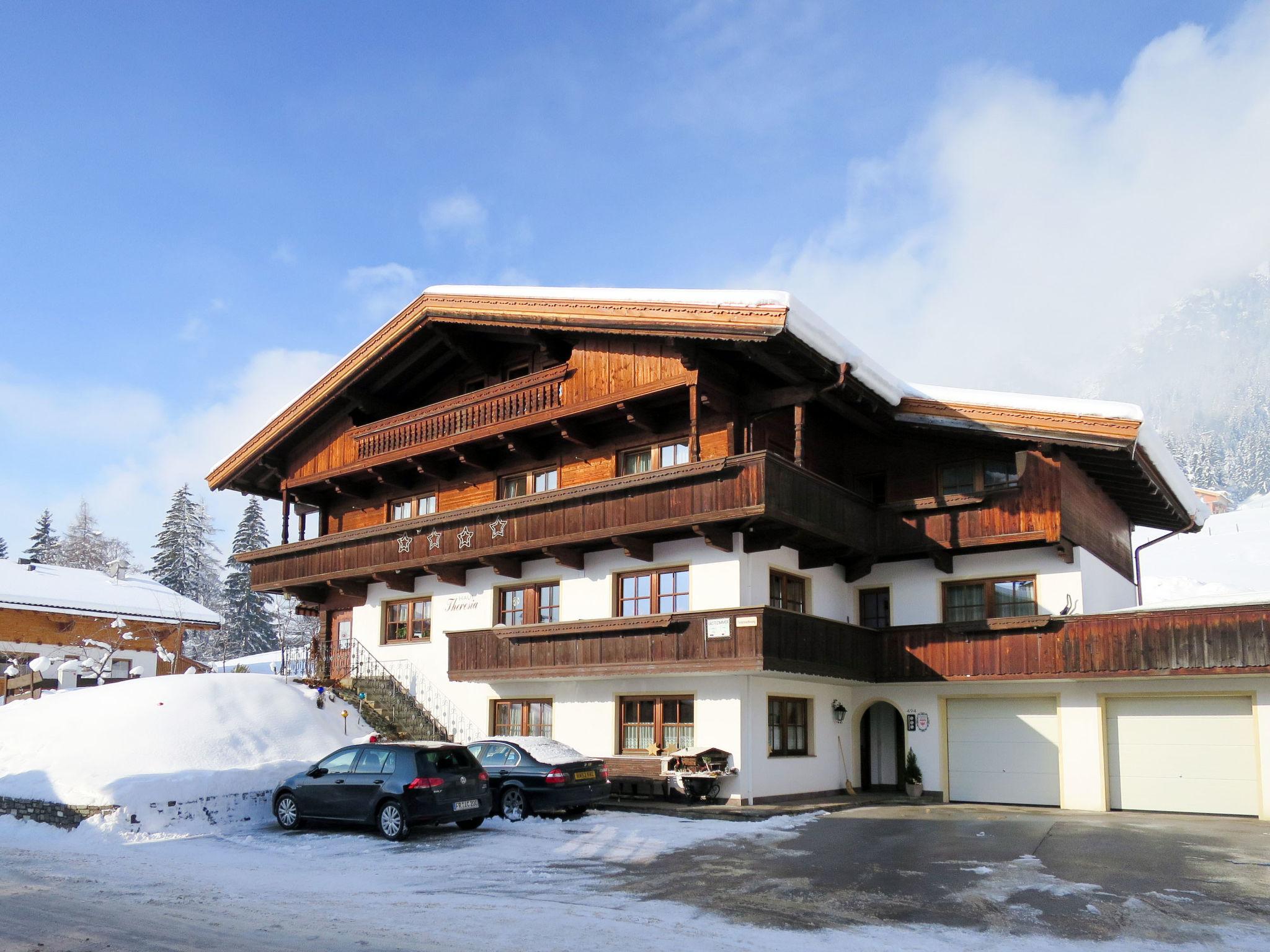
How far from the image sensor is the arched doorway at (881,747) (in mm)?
25328

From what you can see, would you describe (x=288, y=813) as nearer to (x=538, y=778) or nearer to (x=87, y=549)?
(x=538, y=778)

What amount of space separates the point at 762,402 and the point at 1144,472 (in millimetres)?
8754

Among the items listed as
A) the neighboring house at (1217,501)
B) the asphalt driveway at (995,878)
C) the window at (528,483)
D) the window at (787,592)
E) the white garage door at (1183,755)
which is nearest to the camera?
the asphalt driveway at (995,878)

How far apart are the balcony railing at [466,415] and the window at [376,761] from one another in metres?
9.63

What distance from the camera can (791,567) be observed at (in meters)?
23.2

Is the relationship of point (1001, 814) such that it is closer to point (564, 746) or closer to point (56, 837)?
point (564, 746)

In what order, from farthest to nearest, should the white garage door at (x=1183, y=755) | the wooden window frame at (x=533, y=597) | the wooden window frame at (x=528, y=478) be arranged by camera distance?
1. the wooden window frame at (x=528, y=478)
2. the wooden window frame at (x=533, y=597)
3. the white garage door at (x=1183, y=755)

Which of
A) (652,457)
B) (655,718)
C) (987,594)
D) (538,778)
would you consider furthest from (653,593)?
(987,594)

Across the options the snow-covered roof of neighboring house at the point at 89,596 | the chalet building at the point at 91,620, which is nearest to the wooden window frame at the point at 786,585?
the chalet building at the point at 91,620

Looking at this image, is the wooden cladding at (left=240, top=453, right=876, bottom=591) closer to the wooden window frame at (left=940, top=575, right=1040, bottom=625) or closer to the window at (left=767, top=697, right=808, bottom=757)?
the wooden window frame at (left=940, top=575, right=1040, bottom=625)

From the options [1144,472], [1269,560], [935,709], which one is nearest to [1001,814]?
[935,709]

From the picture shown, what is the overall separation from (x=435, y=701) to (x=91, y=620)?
714 inches

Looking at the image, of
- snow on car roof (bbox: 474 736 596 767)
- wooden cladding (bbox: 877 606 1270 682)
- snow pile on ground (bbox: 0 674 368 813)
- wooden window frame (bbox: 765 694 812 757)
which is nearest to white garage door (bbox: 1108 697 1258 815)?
wooden cladding (bbox: 877 606 1270 682)

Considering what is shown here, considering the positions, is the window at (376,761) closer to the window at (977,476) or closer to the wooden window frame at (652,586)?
the wooden window frame at (652,586)
